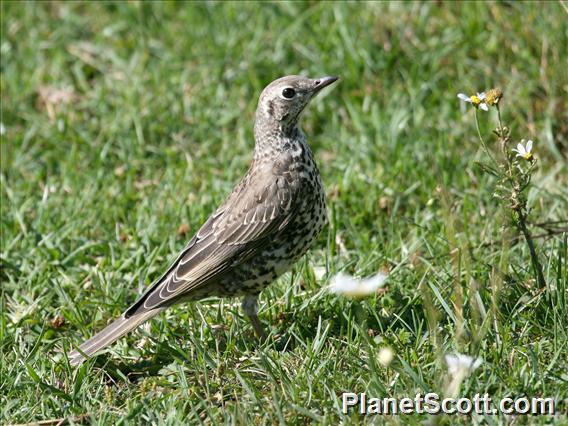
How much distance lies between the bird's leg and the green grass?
0.31 ft

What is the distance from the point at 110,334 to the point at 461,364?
2.13m

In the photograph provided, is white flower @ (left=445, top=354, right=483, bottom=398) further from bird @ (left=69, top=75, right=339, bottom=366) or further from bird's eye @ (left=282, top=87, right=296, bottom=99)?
bird's eye @ (left=282, top=87, right=296, bottom=99)

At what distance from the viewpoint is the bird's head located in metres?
6.01

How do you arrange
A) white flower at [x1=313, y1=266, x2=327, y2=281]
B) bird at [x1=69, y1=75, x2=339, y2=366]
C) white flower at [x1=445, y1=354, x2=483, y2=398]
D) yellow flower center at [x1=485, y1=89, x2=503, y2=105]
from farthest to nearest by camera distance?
1. white flower at [x1=313, y1=266, x2=327, y2=281]
2. bird at [x1=69, y1=75, x2=339, y2=366]
3. yellow flower center at [x1=485, y1=89, x2=503, y2=105]
4. white flower at [x1=445, y1=354, x2=483, y2=398]

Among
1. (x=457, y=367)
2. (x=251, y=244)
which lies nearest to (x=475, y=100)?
(x=457, y=367)

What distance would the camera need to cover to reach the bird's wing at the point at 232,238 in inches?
220

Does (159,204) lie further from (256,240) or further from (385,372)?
(385,372)

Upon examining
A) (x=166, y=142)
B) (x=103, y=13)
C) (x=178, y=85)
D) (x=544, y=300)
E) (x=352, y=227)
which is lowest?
(x=544, y=300)

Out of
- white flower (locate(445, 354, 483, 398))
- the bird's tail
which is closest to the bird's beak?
the bird's tail

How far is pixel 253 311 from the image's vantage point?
5.77 meters

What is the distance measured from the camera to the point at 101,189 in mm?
7484

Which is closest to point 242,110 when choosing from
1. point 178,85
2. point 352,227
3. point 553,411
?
point 178,85

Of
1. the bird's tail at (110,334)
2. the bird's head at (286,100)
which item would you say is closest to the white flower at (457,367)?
the bird's tail at (110,334)

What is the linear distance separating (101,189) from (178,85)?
148 cm
